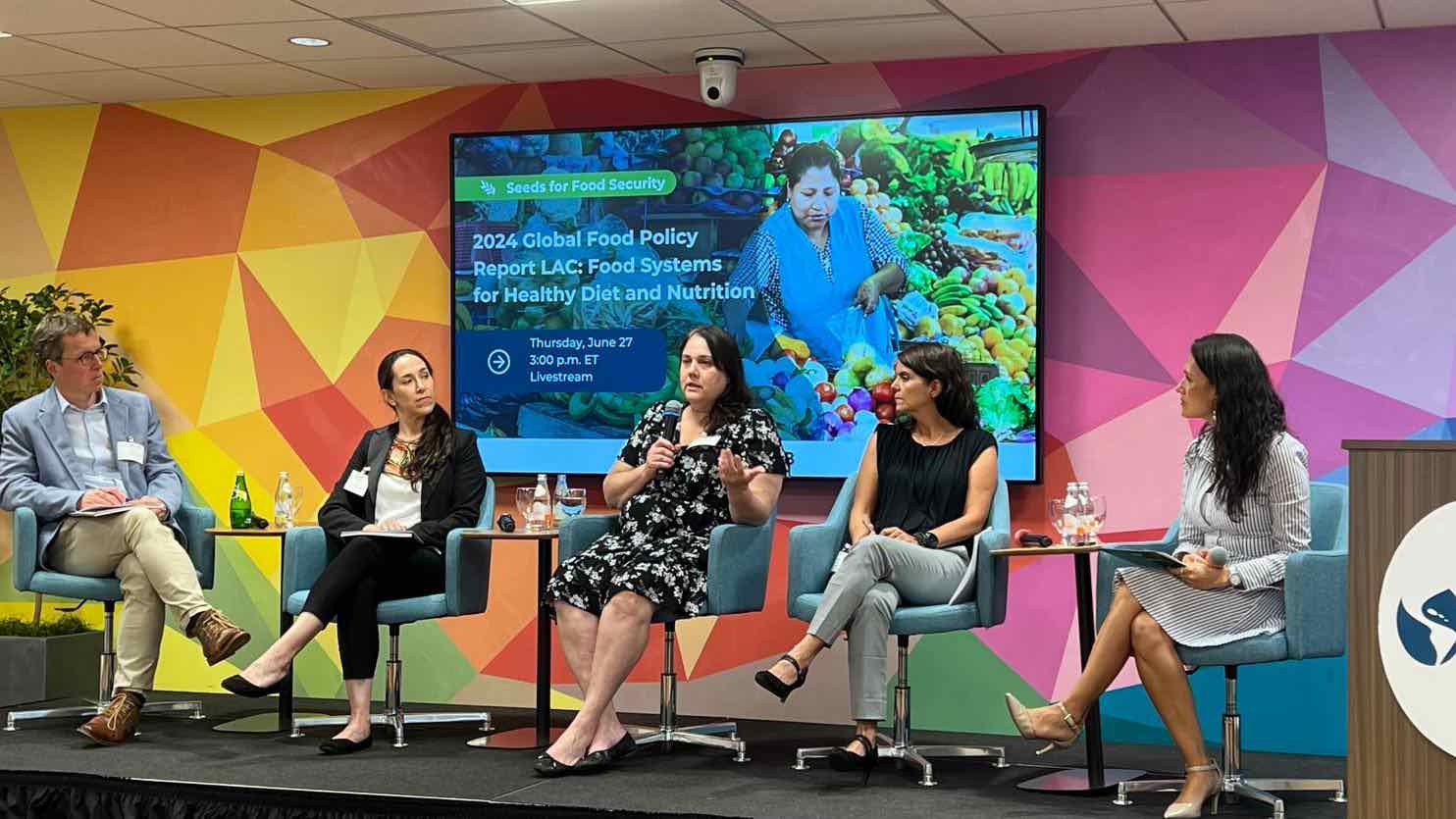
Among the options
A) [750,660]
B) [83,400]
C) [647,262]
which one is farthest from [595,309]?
[83,400]

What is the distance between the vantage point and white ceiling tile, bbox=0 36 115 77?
6137 millimetres

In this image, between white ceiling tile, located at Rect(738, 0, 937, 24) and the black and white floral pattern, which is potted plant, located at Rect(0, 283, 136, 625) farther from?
white ceiling tile, located at Rect(738, 0, 937, 24)

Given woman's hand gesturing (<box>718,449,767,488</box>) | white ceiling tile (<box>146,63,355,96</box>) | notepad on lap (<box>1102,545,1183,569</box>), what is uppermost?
white ceiling tile (<box>146,63,355,96</box>)

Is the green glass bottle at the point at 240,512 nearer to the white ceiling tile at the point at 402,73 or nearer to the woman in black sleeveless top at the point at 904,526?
the white ceiling tile at the point at 402,73

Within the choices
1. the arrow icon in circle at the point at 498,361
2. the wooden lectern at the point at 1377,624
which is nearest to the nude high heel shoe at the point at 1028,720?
the wooden lectern at the point at 1377,624

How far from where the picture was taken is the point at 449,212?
668cm

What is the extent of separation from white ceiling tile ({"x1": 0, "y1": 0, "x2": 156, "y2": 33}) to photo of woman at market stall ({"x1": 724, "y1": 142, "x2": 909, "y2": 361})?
2.29 meters

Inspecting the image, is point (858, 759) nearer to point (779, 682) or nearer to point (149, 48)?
point (779, 682)

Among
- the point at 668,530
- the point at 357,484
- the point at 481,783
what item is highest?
the point at 357,484

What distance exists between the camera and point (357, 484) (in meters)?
5.64

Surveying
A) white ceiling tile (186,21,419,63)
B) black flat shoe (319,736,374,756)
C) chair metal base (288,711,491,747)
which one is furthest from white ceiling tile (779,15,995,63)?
black flat shoe (319,736,374,756)

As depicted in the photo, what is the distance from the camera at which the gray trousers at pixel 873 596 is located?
481 centimetres

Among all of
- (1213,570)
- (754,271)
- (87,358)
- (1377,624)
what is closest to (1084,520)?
(1213,570)

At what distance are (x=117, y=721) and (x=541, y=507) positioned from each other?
4.96 feet
